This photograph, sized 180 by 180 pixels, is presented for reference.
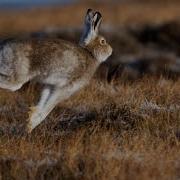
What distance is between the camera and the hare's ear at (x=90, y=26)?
1076cm

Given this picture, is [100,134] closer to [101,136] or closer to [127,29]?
[101,136]

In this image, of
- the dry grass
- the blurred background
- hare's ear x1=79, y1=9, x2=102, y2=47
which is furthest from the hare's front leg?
the blurred background

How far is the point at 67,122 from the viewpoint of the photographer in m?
10.8

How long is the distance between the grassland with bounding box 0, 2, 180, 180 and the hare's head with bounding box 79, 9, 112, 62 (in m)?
0.71

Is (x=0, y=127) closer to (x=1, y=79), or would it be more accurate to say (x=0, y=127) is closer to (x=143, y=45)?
(x=1, y=79)

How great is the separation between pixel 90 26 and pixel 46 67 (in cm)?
121

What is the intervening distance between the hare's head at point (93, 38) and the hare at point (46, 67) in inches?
0.8

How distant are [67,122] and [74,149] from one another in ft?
6.38

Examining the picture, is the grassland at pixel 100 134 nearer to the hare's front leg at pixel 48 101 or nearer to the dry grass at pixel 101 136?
the dry grass at pixel 101 136

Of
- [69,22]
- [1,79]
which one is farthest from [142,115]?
[69,22]

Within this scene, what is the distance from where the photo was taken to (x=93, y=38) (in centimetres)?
1097

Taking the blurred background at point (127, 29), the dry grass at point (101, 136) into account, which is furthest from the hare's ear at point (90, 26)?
the blurred background at point (127, 29)

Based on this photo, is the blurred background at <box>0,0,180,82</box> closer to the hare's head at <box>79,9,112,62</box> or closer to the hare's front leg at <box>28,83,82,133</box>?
the hare's head at <box>79,9,112,62</box>

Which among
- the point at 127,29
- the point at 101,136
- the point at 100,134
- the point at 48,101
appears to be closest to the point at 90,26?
the point at 48,101
